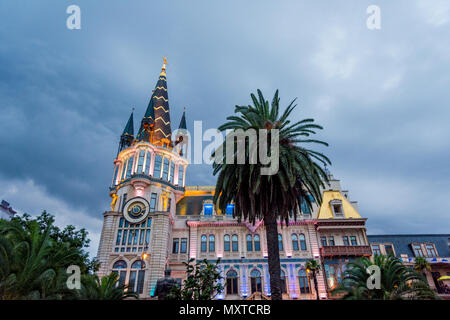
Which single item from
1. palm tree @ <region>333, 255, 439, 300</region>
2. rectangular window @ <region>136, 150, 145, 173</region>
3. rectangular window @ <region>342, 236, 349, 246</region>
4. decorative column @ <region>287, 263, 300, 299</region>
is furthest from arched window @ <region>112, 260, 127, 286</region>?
rectangular window @ <region>342, 236, 349, 246</region>

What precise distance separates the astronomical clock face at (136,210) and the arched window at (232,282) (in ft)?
46.9

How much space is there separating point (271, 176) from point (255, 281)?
2108 cm

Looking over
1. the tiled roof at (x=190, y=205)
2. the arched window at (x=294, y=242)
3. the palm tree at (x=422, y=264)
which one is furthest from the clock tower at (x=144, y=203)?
the palm tree at (x=422, y=264)

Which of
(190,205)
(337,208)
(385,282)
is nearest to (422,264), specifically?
(337,208)

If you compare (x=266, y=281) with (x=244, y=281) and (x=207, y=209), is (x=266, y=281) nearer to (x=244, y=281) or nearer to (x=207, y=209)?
(x=244, y=281)

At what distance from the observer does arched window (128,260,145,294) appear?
32.2 meters

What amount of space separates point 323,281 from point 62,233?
105 feet

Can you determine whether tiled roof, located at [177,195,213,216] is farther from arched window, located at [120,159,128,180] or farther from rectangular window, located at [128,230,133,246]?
arched window, located at [120,159,128,180]

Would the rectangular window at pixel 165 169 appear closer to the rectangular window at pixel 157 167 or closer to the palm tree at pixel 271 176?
the rectangular window at pixel 157 167

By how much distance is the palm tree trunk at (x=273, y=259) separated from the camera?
60.6 feet

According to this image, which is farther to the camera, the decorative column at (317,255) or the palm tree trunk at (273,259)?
the decorative column at (317,255)

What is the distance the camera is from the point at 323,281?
110 feet
